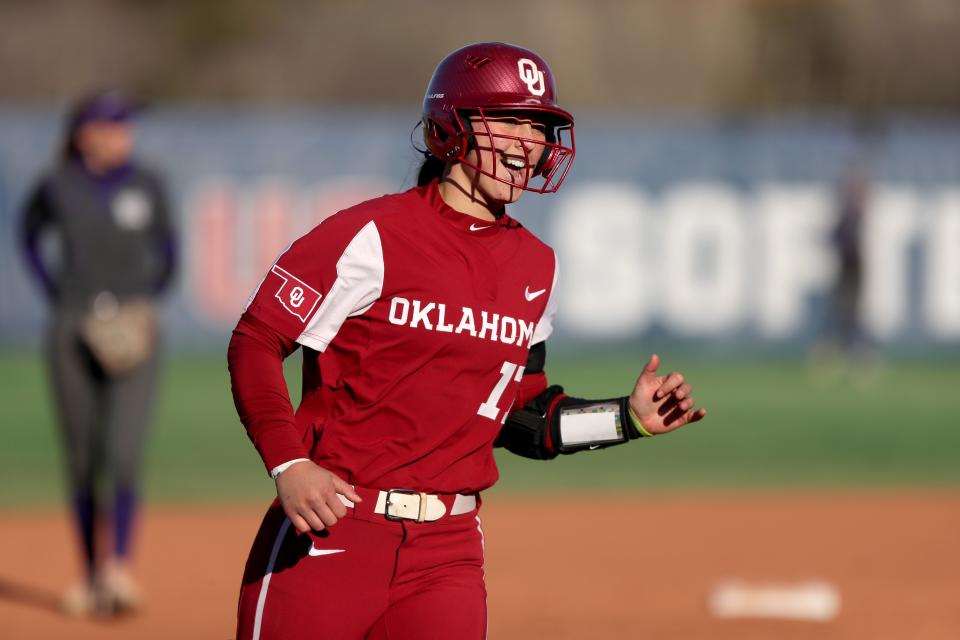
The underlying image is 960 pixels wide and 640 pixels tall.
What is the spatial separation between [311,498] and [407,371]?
52 centimetres

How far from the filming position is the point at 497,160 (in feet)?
12.9

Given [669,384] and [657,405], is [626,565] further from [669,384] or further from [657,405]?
[669,384]

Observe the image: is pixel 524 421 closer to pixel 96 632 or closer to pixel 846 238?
pixel 96 632

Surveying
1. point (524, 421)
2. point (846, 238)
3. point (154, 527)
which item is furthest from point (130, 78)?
point (524, 421)

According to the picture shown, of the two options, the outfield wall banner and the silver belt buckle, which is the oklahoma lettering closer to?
the silver belt buckle

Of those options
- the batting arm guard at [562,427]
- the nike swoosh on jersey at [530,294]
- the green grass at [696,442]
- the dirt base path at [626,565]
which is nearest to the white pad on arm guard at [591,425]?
the batting arm guard at [562,427]

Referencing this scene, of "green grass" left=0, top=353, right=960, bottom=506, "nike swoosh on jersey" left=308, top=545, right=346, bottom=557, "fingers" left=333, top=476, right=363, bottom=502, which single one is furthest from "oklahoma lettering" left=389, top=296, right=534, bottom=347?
"green grass" left=0, top=353, right=960, bottom=506

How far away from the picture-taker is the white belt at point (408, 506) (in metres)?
3.77

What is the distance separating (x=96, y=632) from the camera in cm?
729

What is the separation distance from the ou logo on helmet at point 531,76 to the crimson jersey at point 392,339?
425 mm

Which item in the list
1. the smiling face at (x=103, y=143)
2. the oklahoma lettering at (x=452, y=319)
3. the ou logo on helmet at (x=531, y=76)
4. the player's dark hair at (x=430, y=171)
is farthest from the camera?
the smiling face at (x=103, y=143)

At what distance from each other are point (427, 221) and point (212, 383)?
14.4 m

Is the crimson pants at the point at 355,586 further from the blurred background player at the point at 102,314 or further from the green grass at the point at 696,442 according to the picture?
the green grass at the point at 696,442

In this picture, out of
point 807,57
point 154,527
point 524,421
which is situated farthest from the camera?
point 807,57
